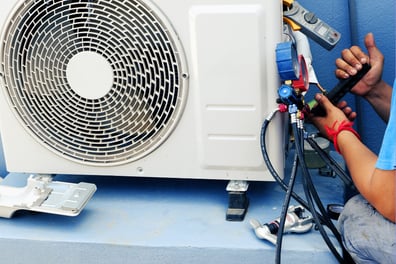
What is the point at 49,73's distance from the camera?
1.21m

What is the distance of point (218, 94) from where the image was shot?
3.79ft

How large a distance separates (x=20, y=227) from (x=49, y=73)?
33cm

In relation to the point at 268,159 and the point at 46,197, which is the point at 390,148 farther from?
Result: the point at 46,197

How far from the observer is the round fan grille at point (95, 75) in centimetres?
116

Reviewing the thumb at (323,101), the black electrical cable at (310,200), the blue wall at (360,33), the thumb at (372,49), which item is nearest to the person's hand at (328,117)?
the thumb at (323,101)

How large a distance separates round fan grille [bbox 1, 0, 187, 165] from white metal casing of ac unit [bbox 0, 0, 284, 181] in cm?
1

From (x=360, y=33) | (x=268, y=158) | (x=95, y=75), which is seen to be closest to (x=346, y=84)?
(x=268, y=158)

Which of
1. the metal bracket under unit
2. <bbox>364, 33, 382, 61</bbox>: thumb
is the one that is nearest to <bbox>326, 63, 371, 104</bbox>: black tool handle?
<bbox>364, 33, 382, 61</bbox>: thumb

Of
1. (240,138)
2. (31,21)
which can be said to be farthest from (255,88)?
(31,21)

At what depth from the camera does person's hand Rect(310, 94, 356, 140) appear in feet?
3.81

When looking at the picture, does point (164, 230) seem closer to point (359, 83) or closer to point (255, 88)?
point (255, 88)

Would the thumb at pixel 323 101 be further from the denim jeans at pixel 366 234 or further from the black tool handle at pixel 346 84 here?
the denim jeans at pixel 366 234

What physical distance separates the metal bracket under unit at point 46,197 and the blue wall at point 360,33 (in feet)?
2.42

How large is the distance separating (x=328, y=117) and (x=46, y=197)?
0.61 meters
